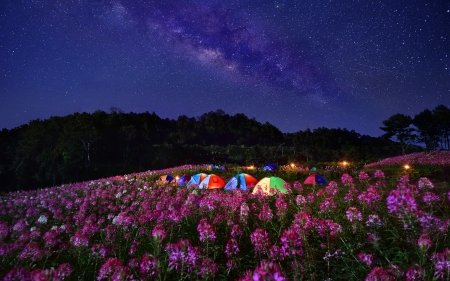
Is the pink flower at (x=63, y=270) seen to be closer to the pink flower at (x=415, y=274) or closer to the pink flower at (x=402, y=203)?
the pink flower at (x=415, y=274)

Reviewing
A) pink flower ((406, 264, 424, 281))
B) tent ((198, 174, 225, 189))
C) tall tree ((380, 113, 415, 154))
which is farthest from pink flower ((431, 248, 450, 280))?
tall tree ((380, 113, 415, 154))

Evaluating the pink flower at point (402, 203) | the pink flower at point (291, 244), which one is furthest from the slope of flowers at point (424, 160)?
the pink flower at point (291, 244)

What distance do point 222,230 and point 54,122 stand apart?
206 feet

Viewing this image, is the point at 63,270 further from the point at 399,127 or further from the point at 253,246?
the point at 399,127

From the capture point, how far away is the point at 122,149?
5500cm

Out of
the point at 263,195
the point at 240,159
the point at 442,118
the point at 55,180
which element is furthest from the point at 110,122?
the point at 442,118

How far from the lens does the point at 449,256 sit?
293cm

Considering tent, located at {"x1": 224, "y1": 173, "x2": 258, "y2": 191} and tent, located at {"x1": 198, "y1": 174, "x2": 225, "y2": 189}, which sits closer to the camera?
tent, located at {"x1": 224, "y1": 173, "x2": 258, "y2": 191}

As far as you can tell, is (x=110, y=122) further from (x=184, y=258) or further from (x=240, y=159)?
(x=184, y=258)

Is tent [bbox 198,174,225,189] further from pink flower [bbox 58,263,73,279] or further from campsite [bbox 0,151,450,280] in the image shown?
pink flower [bbox 58,263,73,279]

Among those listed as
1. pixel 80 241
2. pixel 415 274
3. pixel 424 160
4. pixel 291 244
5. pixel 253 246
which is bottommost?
pixel 253 246

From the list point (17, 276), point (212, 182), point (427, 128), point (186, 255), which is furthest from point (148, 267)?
point (427, 128)

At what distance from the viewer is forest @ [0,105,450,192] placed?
40.3 metres

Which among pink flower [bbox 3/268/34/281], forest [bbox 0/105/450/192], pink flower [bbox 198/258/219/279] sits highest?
forest [bbox 0/105/450/192]
